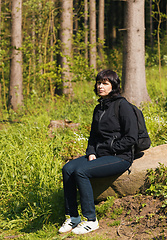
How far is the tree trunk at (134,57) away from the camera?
6441 millimetres

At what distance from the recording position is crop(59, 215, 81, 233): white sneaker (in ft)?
10.3

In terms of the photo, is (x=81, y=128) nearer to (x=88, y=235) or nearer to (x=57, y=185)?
(x=57, y=185)

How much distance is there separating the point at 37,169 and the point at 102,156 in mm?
1625

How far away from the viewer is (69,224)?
3.17 meters

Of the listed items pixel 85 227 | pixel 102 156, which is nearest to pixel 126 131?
pixel 102 156

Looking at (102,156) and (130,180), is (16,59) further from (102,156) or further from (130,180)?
(130,180)

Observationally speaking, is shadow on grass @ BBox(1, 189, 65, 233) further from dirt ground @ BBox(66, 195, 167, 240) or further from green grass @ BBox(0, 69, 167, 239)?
dirt ground @ BBox(66, 195, 167, 240)

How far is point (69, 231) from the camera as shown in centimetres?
317

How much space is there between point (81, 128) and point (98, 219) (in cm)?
286

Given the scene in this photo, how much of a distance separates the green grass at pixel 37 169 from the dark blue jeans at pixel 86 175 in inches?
17.0

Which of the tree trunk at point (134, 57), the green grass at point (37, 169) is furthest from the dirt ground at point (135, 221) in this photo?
the tree trunk at point (134, 57)

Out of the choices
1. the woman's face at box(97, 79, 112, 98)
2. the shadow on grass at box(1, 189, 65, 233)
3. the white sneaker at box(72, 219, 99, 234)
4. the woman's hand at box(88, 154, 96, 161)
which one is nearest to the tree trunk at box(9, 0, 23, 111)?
the shadow on grass at box(1, 189, 65, 233)

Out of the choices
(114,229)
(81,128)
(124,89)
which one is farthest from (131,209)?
(124,89)

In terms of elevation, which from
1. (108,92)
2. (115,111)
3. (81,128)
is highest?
(108,92)
